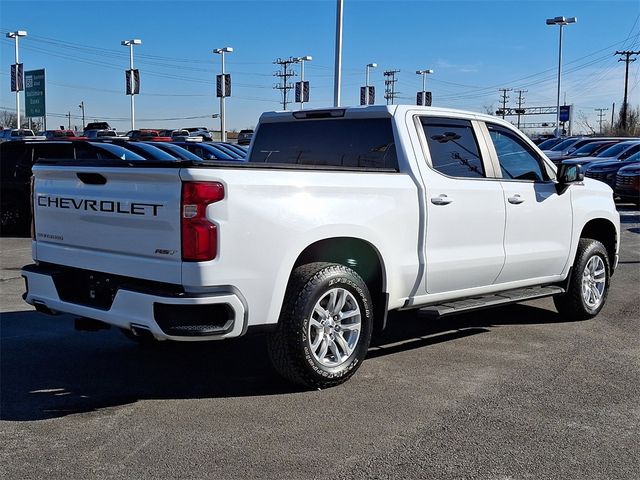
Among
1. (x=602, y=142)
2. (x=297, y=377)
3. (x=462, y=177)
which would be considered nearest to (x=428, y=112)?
(x=462, y=177)

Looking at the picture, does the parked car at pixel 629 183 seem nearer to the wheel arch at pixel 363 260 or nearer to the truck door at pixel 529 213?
the truck door at pixel 529 213

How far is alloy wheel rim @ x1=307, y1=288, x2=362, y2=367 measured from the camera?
519 cm

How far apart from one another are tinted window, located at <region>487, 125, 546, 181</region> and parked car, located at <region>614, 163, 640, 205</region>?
14394 mm

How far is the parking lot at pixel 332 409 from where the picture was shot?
4.03 metres

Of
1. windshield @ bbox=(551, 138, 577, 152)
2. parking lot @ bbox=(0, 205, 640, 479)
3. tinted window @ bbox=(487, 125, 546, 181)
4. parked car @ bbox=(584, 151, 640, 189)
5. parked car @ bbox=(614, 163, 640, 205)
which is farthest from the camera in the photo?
windshield @ bbox=(551, 138, 577, 152)

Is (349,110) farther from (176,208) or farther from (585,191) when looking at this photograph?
(585,191)

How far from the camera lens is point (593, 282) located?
306 inches

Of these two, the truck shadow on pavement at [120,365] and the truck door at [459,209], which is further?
the truck door at [459,209]

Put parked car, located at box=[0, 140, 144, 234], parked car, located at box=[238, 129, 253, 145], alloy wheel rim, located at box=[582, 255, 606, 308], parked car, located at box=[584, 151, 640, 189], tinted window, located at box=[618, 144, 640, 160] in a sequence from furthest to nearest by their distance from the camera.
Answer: parked car, located at box=[238, 129, 253, 145] < tinted window, located at box=[618, 144, 640, 160] < parked car, located at box=[584, 151, 640, 189] < parked car, located at box=[0, 140, 144, 234] < alloy wheel rim, located at box=[582, 255, 606, 308]

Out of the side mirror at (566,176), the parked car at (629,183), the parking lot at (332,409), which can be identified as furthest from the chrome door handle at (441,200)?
the parked car at (629,183)

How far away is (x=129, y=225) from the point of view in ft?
15.8

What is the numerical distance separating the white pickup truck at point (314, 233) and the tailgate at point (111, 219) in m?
0.01

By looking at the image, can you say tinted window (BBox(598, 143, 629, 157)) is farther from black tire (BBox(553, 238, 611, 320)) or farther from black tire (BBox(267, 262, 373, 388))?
black tire (BBox(267, 262, 373, 388))

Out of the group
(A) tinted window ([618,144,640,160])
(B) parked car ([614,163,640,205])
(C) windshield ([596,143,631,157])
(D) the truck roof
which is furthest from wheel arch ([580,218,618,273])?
(C) windshield ([596,143,631,157])
